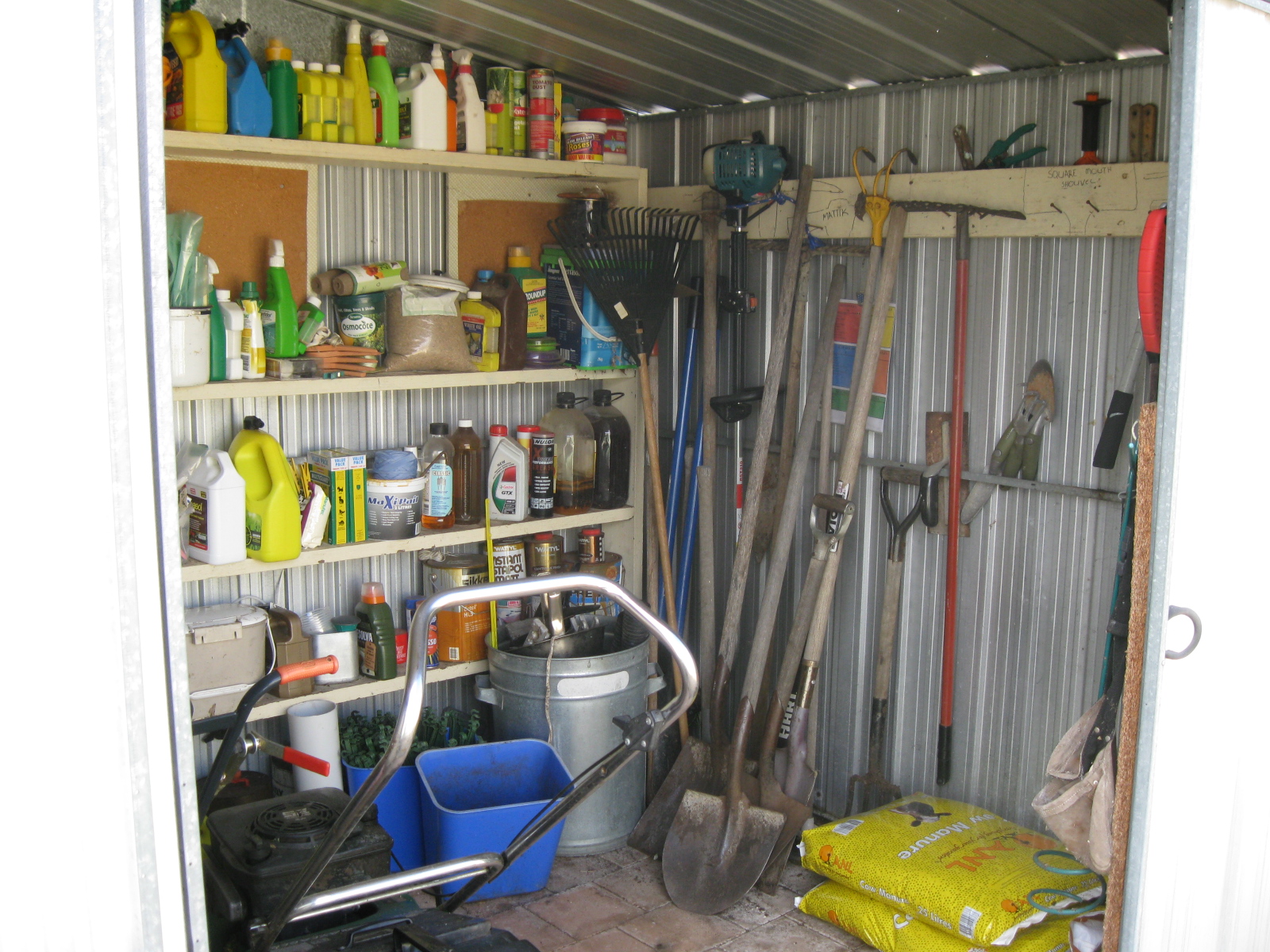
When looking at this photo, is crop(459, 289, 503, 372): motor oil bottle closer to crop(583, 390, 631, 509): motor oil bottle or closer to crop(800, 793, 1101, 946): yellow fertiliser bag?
crop(583, 390, 631, 509): motor oil bottle

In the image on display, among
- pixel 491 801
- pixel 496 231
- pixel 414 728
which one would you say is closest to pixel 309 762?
pixel 414 728

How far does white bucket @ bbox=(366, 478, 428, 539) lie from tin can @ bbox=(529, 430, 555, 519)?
1.32ft

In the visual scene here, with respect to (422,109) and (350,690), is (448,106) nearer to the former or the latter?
(422,109)

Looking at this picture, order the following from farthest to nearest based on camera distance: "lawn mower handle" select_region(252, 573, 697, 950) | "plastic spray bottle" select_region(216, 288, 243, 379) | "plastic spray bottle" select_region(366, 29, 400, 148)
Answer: "plastic spray bottle" select_region(366, 29, 400, 148)
"plastic spray bottle" select_region(216, 288, 243, 379)
"lawn mower handle" select_region(252, 573, 697, 950)

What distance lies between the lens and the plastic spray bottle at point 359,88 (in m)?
3.14

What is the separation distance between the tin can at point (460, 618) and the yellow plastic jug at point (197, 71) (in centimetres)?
145

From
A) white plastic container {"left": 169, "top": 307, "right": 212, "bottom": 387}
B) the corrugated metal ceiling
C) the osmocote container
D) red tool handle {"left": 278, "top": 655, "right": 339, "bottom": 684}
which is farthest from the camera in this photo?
the osmocote container

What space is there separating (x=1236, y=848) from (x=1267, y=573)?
553 millimetres

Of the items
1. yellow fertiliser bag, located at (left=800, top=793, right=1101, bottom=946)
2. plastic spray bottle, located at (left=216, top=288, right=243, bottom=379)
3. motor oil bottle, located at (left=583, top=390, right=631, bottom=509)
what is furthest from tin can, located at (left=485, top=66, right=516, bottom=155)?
yellow fertiliser bag, located at (left=800, top=793, right=1101, bottom=946)

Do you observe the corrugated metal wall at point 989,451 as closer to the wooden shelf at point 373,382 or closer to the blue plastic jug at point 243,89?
the wooden shelf at point 373,382

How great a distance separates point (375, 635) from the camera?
11.2 ft

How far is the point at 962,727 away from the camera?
327 centimetres

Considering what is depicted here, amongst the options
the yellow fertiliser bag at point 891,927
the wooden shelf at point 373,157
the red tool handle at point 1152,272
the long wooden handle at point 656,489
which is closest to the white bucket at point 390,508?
the long wooden handle at point 656,489

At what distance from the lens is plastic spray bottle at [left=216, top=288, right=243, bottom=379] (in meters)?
2.95
